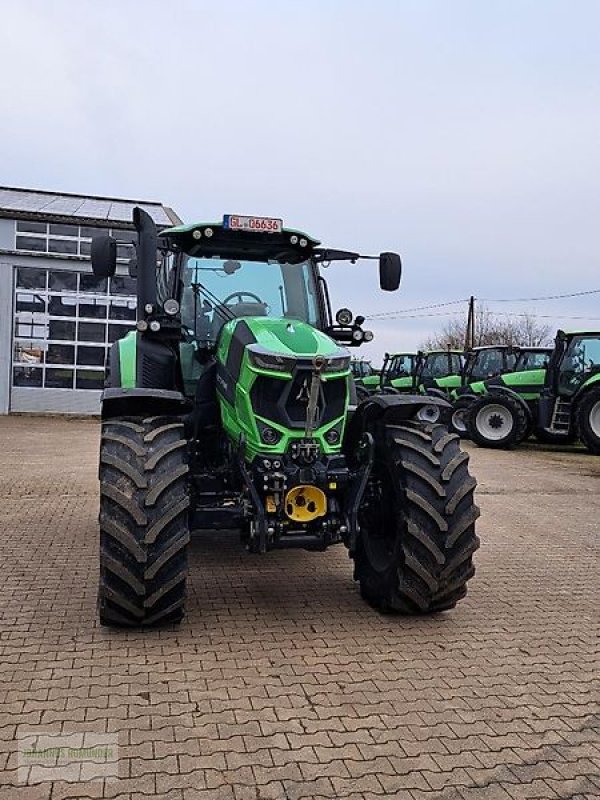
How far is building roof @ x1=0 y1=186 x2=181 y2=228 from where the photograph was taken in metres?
20.2

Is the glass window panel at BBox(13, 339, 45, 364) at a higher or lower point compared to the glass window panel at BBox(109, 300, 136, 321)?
lower

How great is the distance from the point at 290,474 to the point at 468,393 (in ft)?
47.0

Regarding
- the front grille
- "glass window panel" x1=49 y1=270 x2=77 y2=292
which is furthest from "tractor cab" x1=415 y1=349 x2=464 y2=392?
the front grille

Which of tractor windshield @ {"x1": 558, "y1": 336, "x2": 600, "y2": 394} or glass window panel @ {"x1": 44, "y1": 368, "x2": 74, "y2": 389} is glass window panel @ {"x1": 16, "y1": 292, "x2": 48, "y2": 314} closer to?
glass window panel @ {"x1": 44, "y1": 368, "x2": 74, "y2": 389}

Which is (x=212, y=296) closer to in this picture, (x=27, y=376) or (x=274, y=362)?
(x=274, y=362)

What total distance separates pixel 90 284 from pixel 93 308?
24.6 inches

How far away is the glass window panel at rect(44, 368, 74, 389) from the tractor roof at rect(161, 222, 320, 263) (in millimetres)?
15234

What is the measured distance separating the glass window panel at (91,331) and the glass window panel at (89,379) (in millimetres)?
816

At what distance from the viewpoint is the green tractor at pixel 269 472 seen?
171 inches

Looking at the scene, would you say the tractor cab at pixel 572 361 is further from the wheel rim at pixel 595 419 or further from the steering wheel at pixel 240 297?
the steering wheel at pixel 240 297

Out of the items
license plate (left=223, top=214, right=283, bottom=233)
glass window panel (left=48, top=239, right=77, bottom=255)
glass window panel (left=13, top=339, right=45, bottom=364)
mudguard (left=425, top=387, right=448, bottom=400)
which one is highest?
glass window panel (left=48, top=239, right=77, bottom=255)

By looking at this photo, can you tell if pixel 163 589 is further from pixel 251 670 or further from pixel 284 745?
pixel 284 745

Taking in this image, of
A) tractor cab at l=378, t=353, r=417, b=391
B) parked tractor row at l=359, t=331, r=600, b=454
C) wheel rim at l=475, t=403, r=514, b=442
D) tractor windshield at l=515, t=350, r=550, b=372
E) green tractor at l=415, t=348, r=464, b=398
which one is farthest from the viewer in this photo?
tractor cab at l=378, t=353, r=417, b=391

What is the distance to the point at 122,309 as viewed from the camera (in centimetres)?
2078
